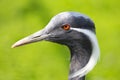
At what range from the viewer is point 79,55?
22.1 ft

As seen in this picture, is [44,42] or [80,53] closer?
[80,53]

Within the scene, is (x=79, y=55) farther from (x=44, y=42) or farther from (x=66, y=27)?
(x=44, y=42)

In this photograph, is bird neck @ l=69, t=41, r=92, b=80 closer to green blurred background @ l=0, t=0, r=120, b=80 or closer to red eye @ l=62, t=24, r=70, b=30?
red eye @ l=62, t=24, r=70, b=30

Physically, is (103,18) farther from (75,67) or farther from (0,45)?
(75,67)

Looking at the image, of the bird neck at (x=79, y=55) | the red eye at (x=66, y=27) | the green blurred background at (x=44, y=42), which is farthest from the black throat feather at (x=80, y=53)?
the green blurred background at (x=44, y=42)

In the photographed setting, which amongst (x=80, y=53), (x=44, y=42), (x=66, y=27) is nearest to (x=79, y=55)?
(x=80, y=53)

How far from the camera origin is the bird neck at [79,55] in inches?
263

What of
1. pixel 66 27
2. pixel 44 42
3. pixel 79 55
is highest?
pixel 44 42

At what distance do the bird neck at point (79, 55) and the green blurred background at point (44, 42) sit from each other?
2.83 metres

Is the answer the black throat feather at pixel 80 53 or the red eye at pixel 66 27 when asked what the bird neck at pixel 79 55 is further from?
the red eye at pixel 66 27

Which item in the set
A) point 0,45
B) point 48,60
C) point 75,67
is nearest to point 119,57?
point 48,60

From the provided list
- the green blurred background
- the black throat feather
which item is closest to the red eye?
the black throat feather

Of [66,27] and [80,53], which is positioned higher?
[66,27]

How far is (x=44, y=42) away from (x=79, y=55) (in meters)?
3.81
